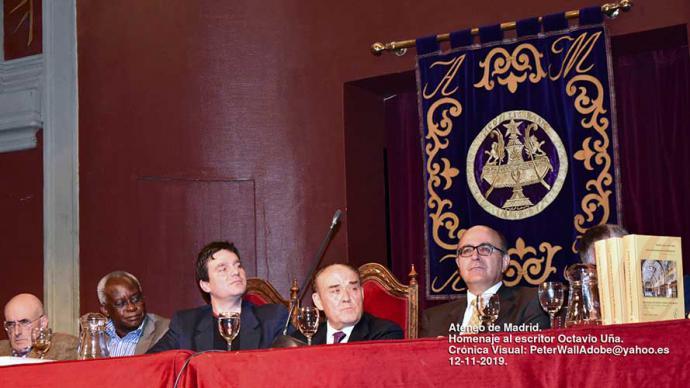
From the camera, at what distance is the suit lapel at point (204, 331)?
12.0ft

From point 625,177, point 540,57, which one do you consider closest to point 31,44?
point 540,57

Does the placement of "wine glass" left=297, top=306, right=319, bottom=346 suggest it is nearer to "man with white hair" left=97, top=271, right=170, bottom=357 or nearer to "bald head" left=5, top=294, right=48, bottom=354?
"man with white hair" left=97, top=271, right=170, bottom=357

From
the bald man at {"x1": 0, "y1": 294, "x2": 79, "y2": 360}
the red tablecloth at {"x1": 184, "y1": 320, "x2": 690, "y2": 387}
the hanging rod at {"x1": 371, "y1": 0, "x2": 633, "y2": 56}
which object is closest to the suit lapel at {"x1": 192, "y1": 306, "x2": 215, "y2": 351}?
the bald man at {"x1": 0, "y1": 294, "x2": 79, "y2": 360}

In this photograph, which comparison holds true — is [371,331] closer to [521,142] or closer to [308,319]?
[308,319]

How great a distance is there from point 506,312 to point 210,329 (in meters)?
1.10

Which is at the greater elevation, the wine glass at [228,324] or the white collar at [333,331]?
the wine glass at [228,324]

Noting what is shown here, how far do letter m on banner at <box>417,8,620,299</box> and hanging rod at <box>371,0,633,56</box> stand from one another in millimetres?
39

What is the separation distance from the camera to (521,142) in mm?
5113

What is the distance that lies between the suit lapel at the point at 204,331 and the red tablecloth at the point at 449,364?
1482mm

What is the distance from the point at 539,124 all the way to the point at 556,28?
0.48 metres

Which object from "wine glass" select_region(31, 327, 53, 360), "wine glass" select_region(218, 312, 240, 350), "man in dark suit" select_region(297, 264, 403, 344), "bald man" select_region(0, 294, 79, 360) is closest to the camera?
"wine glass" select_region(218, 312, 240, 350)

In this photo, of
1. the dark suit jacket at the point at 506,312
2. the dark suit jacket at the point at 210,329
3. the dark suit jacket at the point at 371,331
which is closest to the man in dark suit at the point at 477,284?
the dark suit jacket at the point at 506,312

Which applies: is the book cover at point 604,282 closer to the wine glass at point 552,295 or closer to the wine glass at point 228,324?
the wine glass at point 552,295

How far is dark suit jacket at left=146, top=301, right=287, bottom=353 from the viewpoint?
12.0ft
